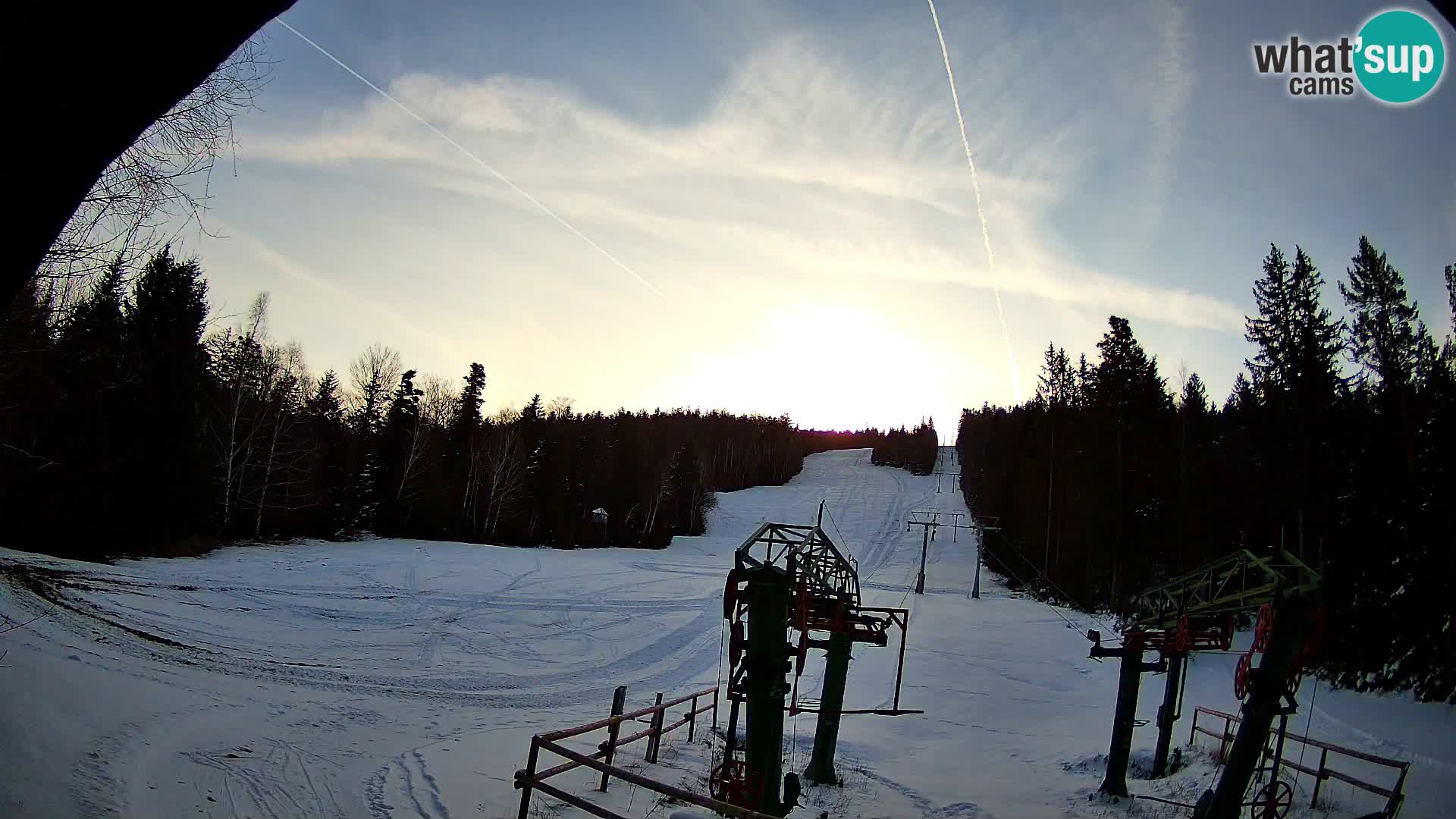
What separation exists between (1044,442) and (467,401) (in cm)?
4676

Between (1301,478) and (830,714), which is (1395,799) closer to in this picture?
(830,714)

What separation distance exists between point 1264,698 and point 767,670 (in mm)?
8051

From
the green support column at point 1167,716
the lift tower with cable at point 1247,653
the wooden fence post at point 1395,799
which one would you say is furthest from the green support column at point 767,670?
the green support column at point 1167,716

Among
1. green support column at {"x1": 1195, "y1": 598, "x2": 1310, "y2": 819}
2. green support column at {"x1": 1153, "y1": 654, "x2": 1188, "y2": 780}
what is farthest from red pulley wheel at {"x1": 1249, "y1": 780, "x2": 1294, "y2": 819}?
green support column at {"x1": 1153, "y1": 654, "x2": 1188, "y2": 780}

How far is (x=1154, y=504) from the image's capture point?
114ft

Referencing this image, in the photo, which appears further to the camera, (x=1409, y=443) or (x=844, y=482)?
(x=844, y=482)

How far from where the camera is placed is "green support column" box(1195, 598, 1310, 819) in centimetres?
1144

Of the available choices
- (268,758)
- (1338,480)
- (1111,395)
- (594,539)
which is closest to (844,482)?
(594,539)

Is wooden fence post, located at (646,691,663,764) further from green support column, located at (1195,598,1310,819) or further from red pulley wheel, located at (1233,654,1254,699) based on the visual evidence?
red pulley wheel, located at (1233,654,1254,699)

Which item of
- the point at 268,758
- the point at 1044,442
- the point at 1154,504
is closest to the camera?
the point at 268,758

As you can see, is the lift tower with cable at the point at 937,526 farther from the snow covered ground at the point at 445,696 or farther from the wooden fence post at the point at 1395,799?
the wooden fence post at the point at 1395,799

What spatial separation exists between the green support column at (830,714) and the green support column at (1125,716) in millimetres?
5988

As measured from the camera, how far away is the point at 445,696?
58.4ft

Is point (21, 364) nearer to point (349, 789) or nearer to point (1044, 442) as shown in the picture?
point (349, 789)
